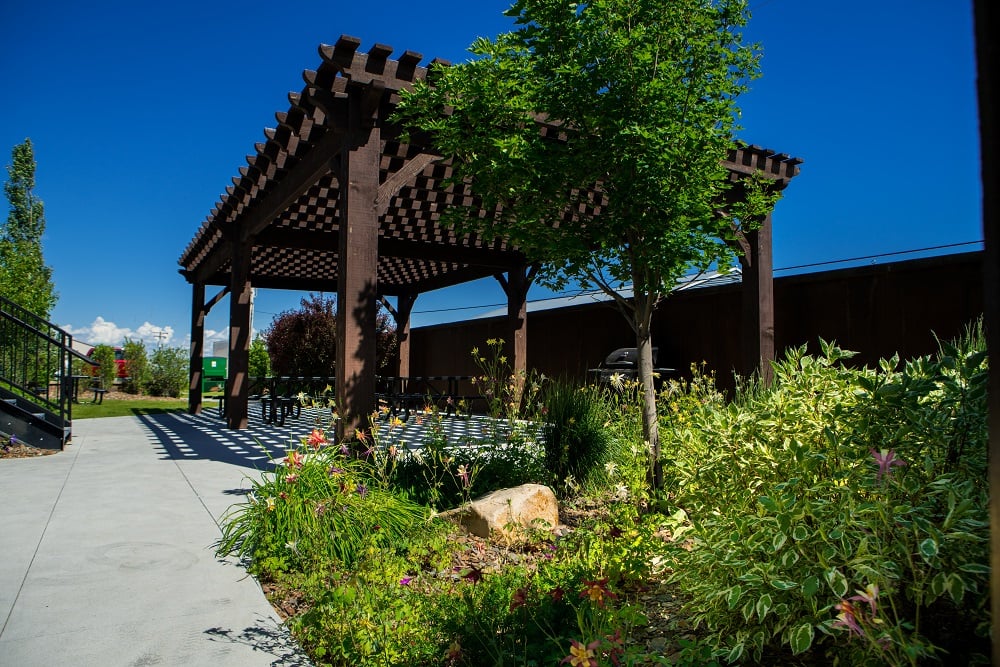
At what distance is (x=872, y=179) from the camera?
11016 millimetres

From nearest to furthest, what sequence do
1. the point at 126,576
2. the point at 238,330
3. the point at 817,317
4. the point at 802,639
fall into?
the point at 802,639 < the point at 126,576 < the point at 817,317 < the point at 238,330

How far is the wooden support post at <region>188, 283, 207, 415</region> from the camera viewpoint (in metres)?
12.2

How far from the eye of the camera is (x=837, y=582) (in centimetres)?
139

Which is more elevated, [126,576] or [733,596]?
[733,596]

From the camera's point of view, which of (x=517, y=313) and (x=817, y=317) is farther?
(x=517, y=313)

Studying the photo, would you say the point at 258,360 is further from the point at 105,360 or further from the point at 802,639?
the point at 802,639

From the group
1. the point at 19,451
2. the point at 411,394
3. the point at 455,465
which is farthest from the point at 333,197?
the point at 455,465

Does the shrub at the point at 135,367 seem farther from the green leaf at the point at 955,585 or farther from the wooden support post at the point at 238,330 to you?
the green leaf at the point at 955,585

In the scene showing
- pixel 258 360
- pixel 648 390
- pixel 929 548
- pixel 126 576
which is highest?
pixel 258 360

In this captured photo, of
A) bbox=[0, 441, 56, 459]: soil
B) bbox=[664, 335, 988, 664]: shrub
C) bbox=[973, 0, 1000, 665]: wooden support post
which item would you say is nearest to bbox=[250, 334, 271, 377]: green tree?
bbox=[0, 441, 56, 459]: soil

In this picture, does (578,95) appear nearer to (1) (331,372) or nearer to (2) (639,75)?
(2) (639,75)

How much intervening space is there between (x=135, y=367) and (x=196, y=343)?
8352mm

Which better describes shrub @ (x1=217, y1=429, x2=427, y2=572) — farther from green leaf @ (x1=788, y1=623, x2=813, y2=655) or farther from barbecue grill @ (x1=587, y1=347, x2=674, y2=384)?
barbecue grill @ (x1=587, y1=347, x2=674, y2=384)


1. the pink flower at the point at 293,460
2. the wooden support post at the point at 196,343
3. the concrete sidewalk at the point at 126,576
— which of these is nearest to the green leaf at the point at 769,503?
the concrete sidewalk at the point at 126,576
